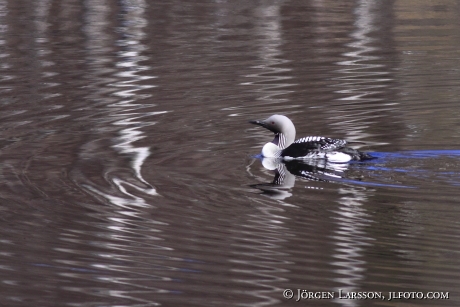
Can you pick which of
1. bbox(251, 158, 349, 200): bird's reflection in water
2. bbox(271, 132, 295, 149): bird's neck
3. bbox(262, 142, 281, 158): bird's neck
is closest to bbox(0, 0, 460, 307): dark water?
bbox(251, 158, 349, 200): bird's reflection in water

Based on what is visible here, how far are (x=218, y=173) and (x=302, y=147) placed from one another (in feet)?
3.79

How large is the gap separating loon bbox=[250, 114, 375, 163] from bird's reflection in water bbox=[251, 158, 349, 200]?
61 millimetres

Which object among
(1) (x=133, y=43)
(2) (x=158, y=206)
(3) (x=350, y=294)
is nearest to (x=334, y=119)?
(2) (x=158, y=206)

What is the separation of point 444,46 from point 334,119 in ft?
23.2

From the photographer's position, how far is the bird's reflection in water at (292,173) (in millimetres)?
9266

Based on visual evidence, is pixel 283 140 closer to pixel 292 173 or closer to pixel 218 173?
pixel 292 173

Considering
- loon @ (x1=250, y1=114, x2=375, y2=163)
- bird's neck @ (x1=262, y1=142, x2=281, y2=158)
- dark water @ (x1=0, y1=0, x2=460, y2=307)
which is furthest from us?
bird's neck @ (x1=262, y1=142, x2=281, y2=158)

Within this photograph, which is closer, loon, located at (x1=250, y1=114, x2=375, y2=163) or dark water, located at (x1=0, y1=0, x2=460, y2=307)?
dark water, located at (x1=0, y1=0, x2=460, y2=307)

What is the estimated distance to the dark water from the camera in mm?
6914

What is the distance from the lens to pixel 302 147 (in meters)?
10.5

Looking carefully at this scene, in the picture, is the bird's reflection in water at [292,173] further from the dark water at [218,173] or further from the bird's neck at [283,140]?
the bird's neck at [283,140]

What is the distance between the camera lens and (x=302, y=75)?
52.2 feet

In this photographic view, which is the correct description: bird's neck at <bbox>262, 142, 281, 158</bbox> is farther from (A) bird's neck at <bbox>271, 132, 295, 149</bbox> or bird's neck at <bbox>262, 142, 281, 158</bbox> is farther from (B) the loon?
(A) bird's neck at <bbox>271, 132, 295, 149</bbox>

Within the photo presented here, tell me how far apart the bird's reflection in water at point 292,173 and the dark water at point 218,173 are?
2.4 inches
